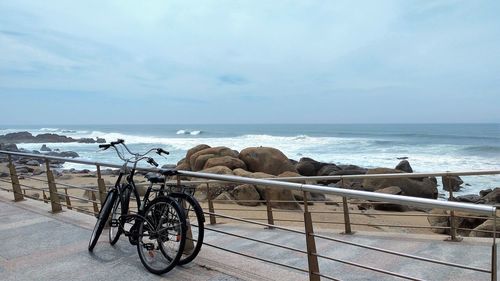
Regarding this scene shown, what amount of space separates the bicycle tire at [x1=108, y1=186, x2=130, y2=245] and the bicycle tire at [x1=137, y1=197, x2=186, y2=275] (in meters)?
0.46

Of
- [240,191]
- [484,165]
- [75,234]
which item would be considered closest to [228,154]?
[240,191]

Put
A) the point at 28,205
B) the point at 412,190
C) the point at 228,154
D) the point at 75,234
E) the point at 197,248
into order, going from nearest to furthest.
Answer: the point at 197,248 < the point at 75,234 < the point at 28,205 < the point at 412,190 < the point at 228,154

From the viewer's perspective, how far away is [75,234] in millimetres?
4906

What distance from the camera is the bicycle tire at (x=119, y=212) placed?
4.11 metres

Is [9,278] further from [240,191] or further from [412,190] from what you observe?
[412,190]

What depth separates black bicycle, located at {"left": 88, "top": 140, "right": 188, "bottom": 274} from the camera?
3.45 metres

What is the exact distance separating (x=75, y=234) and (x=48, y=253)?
65cm

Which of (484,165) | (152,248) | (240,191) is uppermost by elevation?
(152,248)

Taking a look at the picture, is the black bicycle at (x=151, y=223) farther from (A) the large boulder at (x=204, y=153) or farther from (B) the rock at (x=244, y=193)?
(A) the large boulder at (x=204, y=153)

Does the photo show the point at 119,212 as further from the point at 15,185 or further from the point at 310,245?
the point at 15,185

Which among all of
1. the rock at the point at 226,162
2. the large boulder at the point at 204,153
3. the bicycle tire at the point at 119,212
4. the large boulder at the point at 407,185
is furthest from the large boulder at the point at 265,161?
the bicycle tire at the point at 119,212

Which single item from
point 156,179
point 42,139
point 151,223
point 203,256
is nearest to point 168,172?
point 156,179

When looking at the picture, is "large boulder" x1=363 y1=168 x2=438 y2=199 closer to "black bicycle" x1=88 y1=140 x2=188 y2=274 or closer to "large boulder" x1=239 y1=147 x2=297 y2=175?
"large boulder" x1=239 y1=147 x2=297 y2=175

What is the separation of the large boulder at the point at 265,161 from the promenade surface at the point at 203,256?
11.6m
